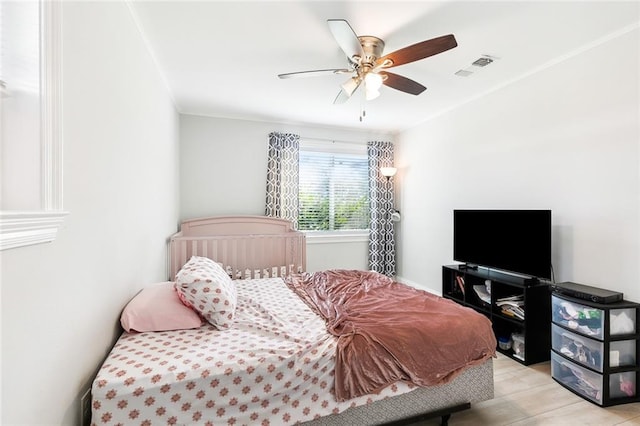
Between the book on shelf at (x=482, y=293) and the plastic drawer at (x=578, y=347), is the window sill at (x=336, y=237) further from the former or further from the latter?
the plastic drawer at (x=578, y=347)

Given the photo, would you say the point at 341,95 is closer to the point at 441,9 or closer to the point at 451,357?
the point at 441,9

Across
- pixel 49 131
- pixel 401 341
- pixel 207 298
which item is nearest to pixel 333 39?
pixel 49 131

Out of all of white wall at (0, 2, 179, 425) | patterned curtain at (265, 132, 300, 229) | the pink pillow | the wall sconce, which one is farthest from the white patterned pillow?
the wall sconce

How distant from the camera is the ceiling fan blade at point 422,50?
1.74m

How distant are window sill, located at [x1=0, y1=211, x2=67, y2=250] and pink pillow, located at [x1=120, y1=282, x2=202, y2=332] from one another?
848 millimetres

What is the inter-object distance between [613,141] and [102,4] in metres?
3.43

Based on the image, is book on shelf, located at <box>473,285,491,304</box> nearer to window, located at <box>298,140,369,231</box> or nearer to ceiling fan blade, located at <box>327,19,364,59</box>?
window, located at <box>298,140,369,231</box>

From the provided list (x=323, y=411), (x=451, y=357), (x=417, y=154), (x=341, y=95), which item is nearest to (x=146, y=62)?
(x=341, y=95)

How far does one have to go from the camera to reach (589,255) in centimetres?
233

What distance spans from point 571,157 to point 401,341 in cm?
222

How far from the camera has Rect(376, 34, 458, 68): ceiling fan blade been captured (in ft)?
5.71

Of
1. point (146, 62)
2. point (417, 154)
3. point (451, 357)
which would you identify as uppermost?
point (146, 62)

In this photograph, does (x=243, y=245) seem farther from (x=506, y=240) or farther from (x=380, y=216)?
(x=506, y=240)

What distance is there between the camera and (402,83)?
2377 mm
